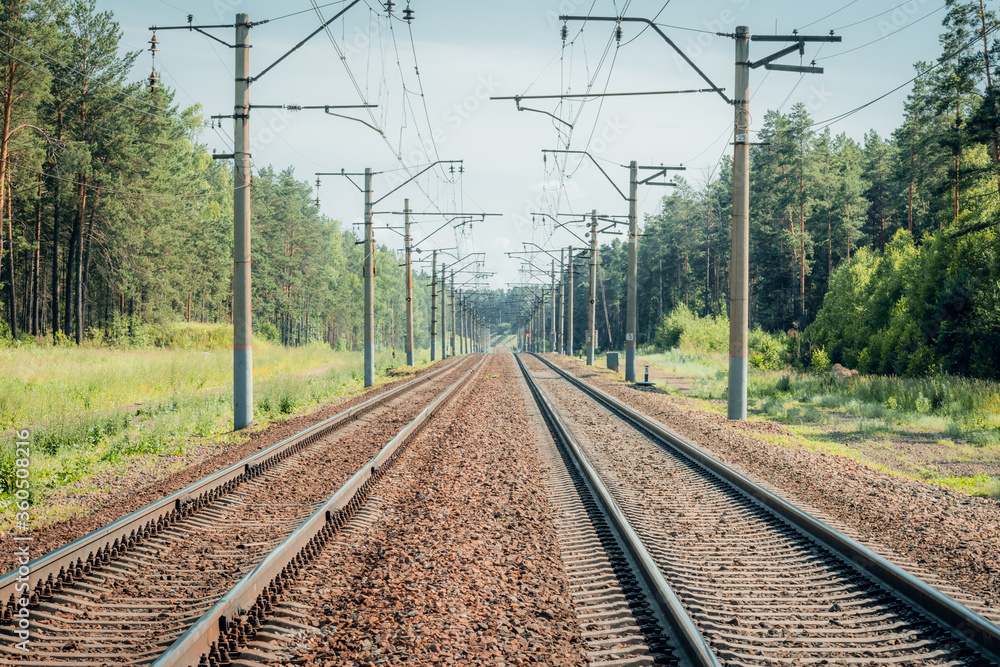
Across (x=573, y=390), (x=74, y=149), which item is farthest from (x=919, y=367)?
(x=74, y=149)

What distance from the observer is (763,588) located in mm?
5844

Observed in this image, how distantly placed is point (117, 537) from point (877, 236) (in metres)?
74.6

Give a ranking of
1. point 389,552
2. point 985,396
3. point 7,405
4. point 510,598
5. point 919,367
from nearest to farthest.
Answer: point 510,598 → point 389,552 → point 7,405 → point 985,396 → point 919,367

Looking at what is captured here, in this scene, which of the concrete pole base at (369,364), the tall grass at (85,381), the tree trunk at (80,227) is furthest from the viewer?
the tree trunk at (80,227)

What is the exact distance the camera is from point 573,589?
5.78 meters

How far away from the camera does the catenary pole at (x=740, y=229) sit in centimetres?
1696

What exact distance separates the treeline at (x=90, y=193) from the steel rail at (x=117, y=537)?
61.7ft

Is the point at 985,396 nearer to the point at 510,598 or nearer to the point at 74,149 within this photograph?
the point at 510,598

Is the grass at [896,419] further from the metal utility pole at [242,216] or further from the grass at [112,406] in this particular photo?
the grass at [112,406]

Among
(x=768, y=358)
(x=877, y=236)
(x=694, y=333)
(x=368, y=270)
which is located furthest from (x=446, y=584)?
(x=877, y=236)

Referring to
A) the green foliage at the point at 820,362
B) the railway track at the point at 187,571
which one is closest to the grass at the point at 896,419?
the green foliage at the point at 820,362

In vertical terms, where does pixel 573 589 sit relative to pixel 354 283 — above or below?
below

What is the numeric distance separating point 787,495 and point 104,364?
26258 millimetres

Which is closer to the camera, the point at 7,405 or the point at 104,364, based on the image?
Result: the point at 7,405
